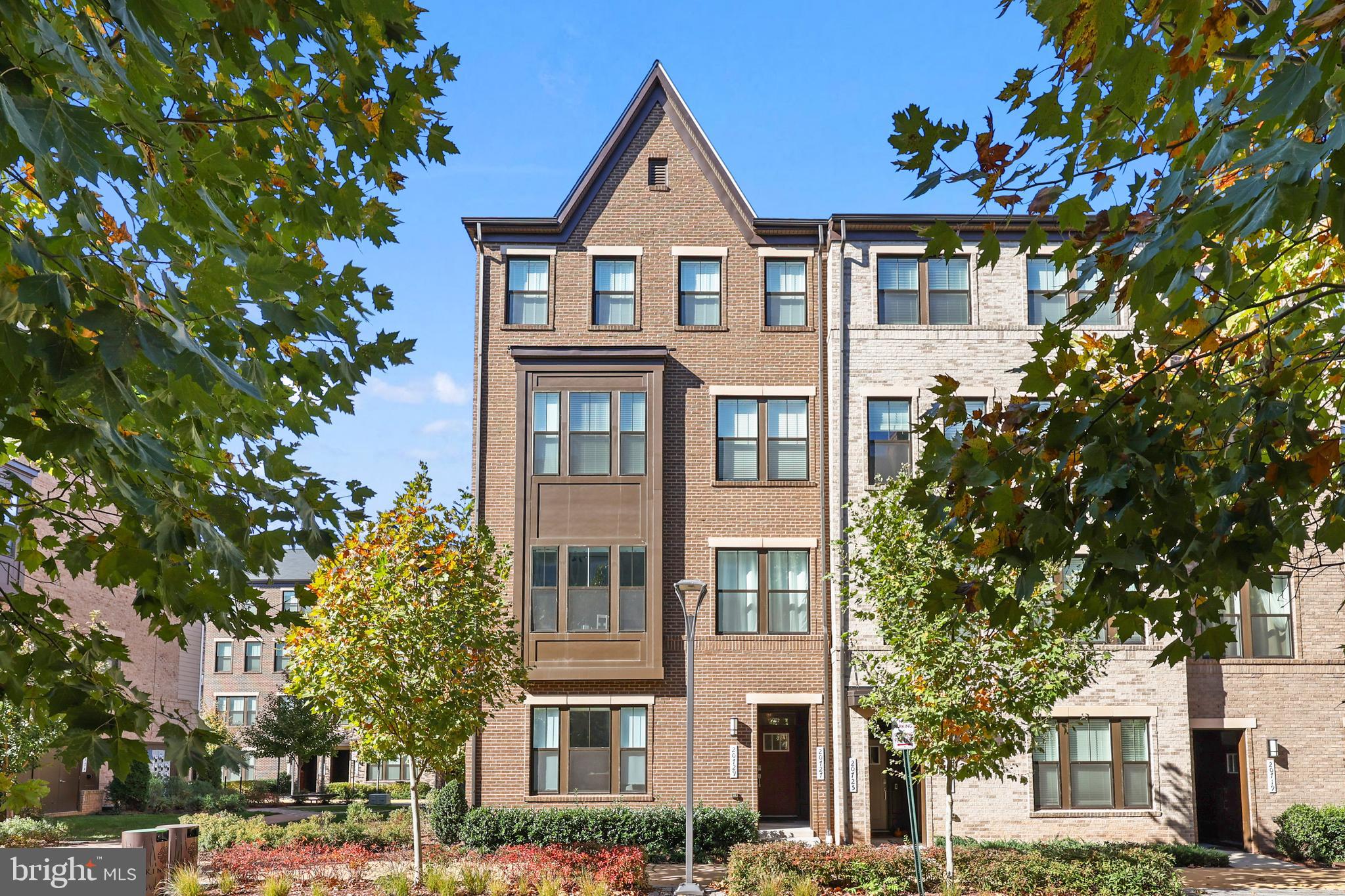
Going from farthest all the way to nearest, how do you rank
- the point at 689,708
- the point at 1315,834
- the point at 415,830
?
1. the point at 1315,834
2. the point at 415,830
3. the point at 689,708

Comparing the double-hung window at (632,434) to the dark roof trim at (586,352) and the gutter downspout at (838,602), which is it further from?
the gutter downspout at (838,602)

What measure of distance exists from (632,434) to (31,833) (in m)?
15.5

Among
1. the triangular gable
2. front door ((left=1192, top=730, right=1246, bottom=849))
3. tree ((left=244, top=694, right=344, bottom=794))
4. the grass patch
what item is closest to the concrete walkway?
front door ((left=1192, top=730, right=1246, bottom=849))

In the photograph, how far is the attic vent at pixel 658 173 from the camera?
26.9 meters

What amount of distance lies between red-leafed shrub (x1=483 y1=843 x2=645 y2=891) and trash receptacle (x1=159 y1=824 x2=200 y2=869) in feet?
16.9

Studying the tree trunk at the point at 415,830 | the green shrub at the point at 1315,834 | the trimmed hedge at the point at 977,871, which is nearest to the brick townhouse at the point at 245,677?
the tree trunk at the point at 415,830

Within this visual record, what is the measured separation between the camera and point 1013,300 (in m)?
25.9

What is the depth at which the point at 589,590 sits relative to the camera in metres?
25.0

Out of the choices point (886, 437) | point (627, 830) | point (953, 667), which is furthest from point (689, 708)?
point (886, 437)

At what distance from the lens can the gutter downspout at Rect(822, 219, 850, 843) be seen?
24.3 metres

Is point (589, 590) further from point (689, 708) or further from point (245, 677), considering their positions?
point (245, 677)

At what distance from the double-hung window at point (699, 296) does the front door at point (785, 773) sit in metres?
10.2

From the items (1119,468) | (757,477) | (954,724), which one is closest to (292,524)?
(1119,468)

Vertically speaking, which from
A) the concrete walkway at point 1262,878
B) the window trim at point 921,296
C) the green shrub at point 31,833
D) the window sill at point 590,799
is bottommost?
the concrete walkway at point 1262,878
